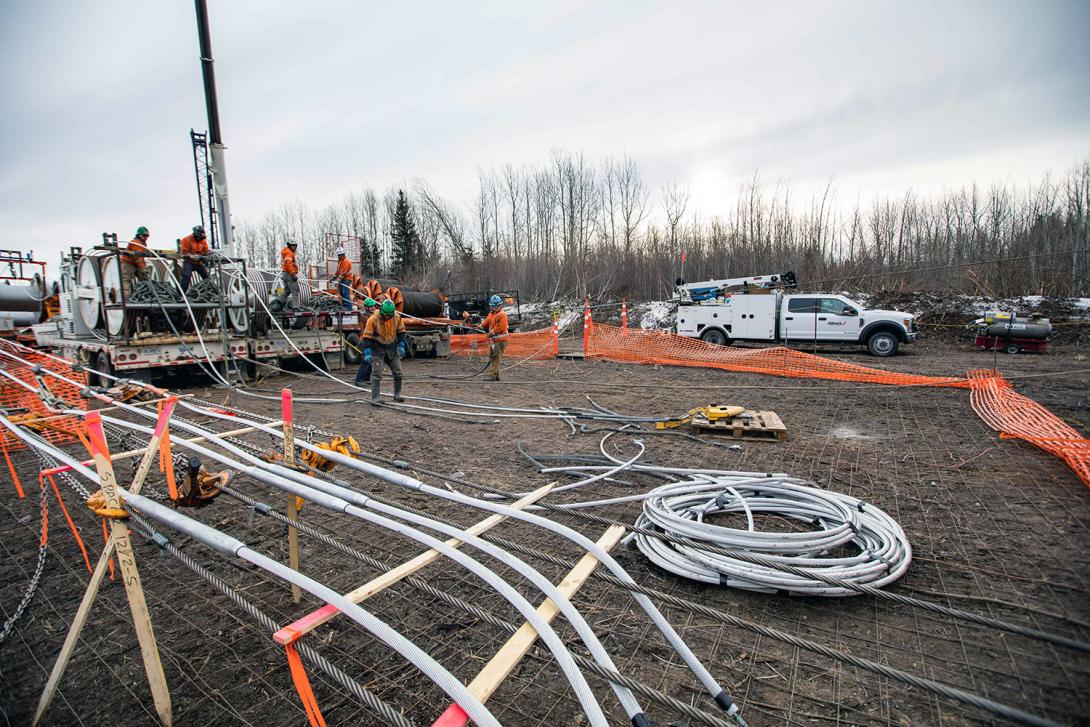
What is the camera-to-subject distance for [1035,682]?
2.30 metres

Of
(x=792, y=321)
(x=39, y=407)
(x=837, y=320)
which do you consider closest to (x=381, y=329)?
(x=39, y=407)

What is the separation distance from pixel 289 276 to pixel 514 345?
866 centimetres

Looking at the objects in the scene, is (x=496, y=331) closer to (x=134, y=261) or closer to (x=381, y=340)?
(x=381, y=340)

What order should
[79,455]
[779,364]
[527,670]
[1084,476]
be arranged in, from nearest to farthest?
[527,670] < [1084,476] < [79,455] < [779,364]

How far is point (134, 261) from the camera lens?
31.5 ft

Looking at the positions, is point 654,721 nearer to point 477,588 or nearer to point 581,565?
point 581,565

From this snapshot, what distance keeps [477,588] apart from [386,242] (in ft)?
150

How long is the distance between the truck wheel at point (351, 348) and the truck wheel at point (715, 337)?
35.9 feet

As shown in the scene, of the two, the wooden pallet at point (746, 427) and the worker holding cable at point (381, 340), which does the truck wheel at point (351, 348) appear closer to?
the worker holding cable at point (381, 340)

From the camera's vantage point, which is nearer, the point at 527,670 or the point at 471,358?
the point at 527,670

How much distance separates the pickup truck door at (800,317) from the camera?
15.6 meters

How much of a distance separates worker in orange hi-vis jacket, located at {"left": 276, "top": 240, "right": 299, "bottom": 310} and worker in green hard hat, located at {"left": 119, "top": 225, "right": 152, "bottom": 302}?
2.39 metres

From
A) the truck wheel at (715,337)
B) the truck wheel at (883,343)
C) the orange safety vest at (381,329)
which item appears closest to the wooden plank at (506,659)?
the orange safety vest at (381,329)

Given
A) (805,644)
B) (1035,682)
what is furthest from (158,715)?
(1035,682)
